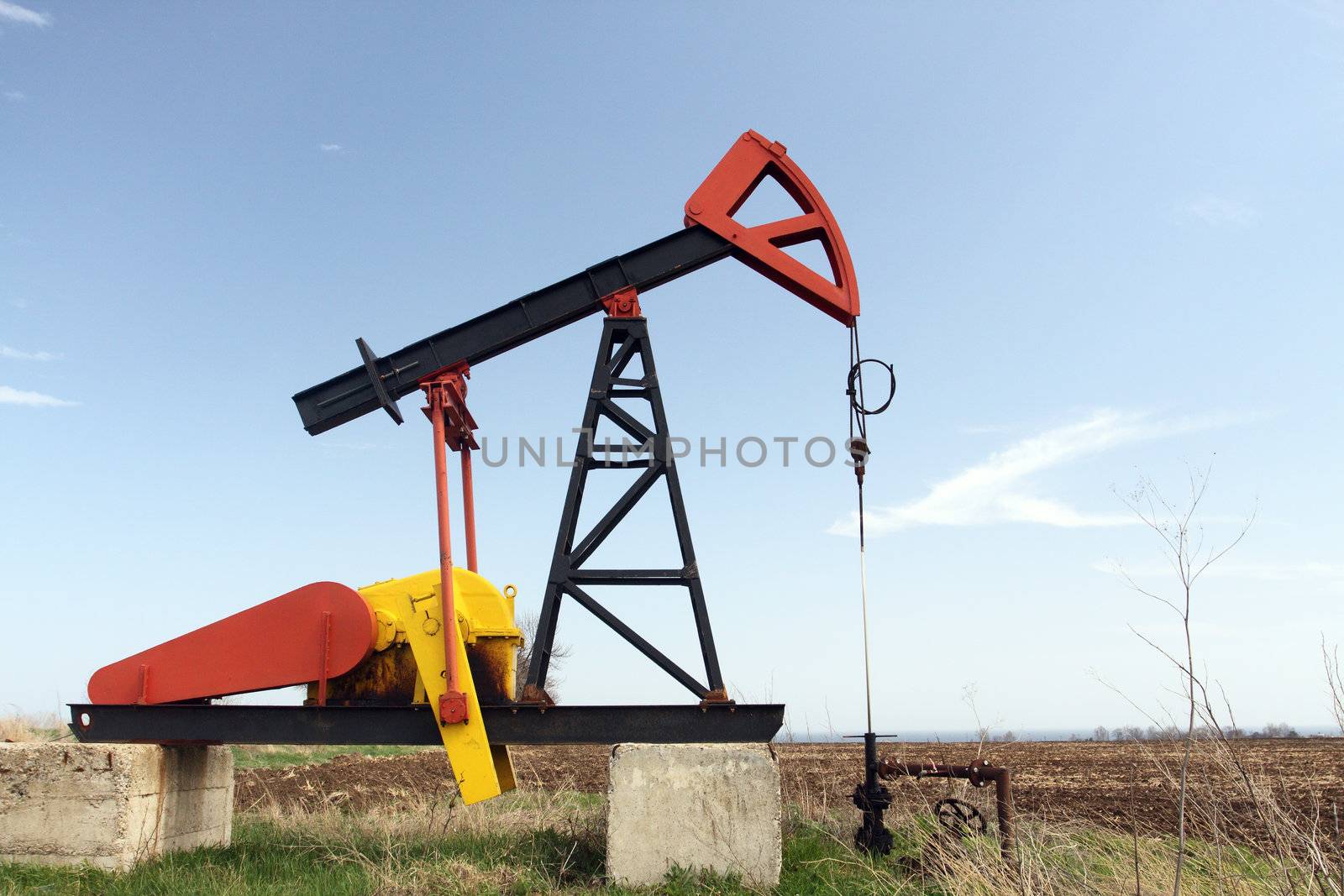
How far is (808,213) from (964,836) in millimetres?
4608

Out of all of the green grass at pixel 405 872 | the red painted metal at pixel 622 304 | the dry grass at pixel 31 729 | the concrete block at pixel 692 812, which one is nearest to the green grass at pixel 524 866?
the green grass at pixel 405 872

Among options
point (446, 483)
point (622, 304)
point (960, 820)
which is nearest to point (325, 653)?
point (446, 483)

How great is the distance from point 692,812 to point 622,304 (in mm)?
3539

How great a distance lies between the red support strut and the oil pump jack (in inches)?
0.5

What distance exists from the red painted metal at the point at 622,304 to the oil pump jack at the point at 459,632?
14 mm

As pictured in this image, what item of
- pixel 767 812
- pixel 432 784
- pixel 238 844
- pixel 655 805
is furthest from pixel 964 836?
pixel 432 784

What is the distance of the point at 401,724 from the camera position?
6.48 meters

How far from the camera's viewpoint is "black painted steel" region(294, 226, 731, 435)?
7.26m

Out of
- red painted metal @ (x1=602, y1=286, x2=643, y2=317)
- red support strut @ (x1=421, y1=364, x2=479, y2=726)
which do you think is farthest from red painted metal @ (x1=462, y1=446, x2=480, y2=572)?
red painted metal @ (x1=602, y1=286, x2=643, y2=317)

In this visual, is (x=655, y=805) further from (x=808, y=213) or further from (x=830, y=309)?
(x=808, y=213)

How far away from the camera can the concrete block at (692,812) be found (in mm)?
5781

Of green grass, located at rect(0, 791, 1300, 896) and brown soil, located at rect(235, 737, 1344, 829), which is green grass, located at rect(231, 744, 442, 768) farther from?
green grass, located at rect(0, 791, 1300, 896)

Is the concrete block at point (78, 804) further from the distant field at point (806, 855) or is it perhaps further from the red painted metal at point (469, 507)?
the red painted metal at point (469, 507)

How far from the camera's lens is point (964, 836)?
6.40 metres
